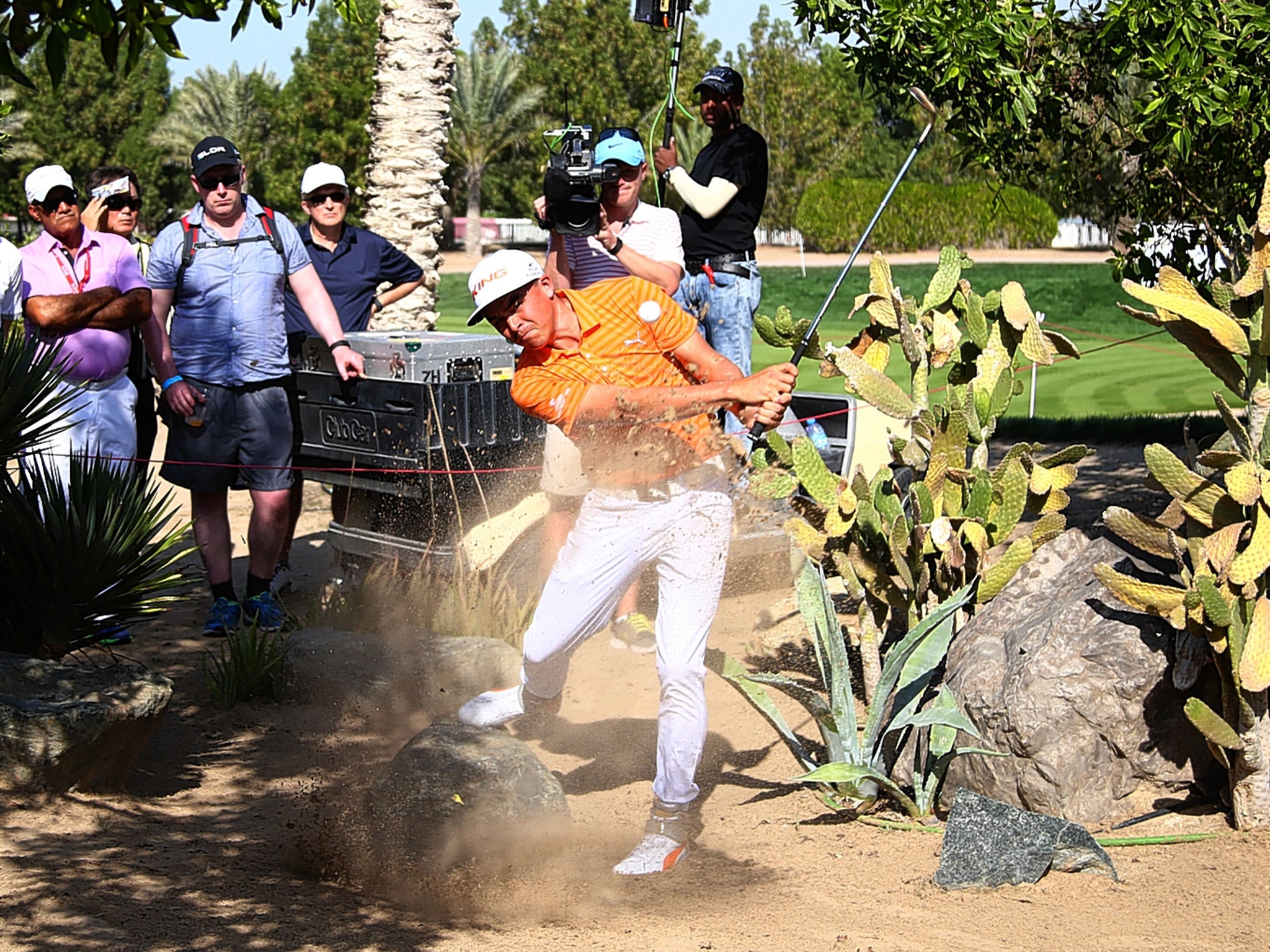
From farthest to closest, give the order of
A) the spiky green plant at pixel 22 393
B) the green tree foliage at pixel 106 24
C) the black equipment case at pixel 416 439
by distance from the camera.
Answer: the black equipment case at pixel 416 439 < the spiky green plant at pixel 22 393 < the green tree foliage at pixel 106 24

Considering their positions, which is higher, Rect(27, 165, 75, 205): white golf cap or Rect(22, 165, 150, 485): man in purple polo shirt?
Rect(27, 165, 75, 205): white golf cap

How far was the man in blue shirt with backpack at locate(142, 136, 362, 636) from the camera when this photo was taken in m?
6.71

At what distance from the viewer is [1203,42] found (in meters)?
5.11

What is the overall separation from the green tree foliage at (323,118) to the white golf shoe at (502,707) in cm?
4176

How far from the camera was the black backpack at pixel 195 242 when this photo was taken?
264 inches

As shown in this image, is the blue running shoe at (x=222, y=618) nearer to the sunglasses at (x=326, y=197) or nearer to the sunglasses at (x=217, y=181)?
the sunglasses at (x=217, y=181)

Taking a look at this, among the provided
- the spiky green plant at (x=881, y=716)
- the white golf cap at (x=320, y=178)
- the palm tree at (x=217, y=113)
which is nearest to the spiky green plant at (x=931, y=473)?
the spiky green plant at (x=881, y=716)

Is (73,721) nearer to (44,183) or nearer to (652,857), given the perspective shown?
(652,857)

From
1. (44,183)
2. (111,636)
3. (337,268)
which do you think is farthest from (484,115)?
(111,636)

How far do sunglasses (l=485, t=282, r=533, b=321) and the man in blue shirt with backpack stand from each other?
2.62m

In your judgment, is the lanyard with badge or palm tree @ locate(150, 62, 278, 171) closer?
the lanyard with badge

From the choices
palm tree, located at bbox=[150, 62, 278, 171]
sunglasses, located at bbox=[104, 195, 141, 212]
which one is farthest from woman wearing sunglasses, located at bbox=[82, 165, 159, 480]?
palm tree, located at bbox=[150, 62, 278, 171]

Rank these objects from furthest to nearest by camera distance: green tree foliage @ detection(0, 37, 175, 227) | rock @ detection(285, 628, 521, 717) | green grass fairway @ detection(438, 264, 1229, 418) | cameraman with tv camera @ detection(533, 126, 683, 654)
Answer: green tree foliage @ detection(0, 37, 175, 227) → green grass fairway @ detection(438, 264, 1229, 418) → rock @ detection(285, 628, 521, 717) → cameraman with tv camera @ detection(533, 126, 683, 654)

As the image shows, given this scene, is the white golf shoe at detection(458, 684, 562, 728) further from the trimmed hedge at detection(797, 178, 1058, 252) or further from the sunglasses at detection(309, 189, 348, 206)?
the trimmed hedge at detection(797, 178, 1058, 252)
